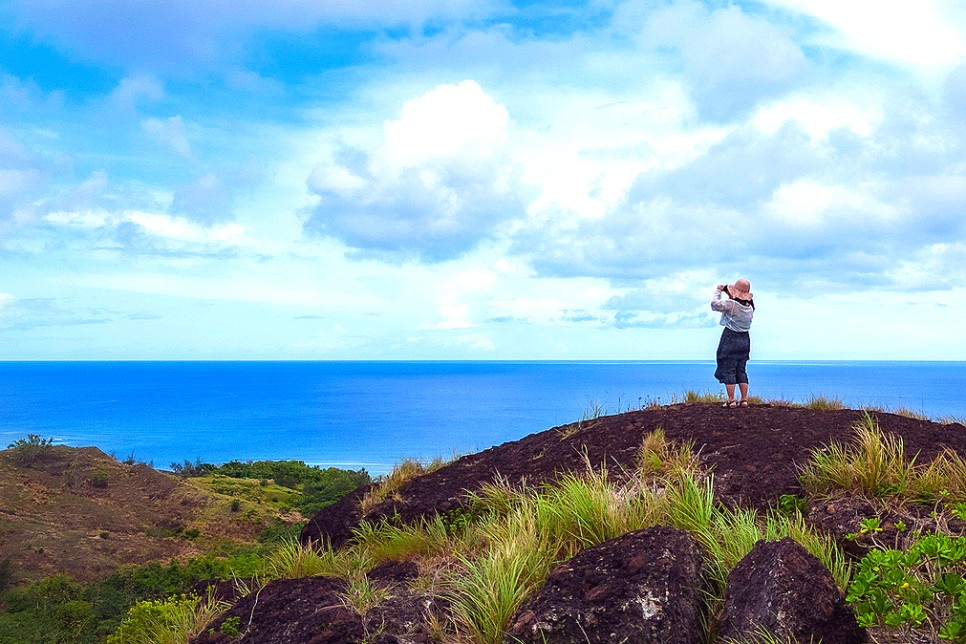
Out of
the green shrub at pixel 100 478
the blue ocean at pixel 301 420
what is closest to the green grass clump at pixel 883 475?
the green shrub at pixel 100 478

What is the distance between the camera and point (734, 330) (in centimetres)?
1125

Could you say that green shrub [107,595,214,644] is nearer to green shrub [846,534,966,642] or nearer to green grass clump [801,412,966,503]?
green shrub [846,534,966,642]

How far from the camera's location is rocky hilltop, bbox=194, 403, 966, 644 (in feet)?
15.7

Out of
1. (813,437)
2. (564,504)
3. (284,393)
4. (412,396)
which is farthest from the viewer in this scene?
(284,393)

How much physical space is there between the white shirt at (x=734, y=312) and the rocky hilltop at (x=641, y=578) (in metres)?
2.06

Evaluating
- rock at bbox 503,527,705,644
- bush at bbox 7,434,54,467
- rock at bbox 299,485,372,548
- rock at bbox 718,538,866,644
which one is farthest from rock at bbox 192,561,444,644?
bush at bbox 7,434,54,467

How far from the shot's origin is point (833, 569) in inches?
217

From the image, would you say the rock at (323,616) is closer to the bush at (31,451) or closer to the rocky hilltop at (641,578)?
the rocky hilltop at (641,578)

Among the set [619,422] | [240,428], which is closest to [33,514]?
[619,422]

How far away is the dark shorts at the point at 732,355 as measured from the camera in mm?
11188

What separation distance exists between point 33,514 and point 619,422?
18.3 metres

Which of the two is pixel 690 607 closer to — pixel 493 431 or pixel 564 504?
pixel 564 504

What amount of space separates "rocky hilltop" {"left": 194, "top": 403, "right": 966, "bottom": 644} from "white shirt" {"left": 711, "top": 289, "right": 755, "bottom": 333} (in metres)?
2.06

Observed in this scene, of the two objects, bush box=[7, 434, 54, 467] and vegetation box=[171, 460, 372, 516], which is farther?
bush box=[7, 434, 54, 467]
